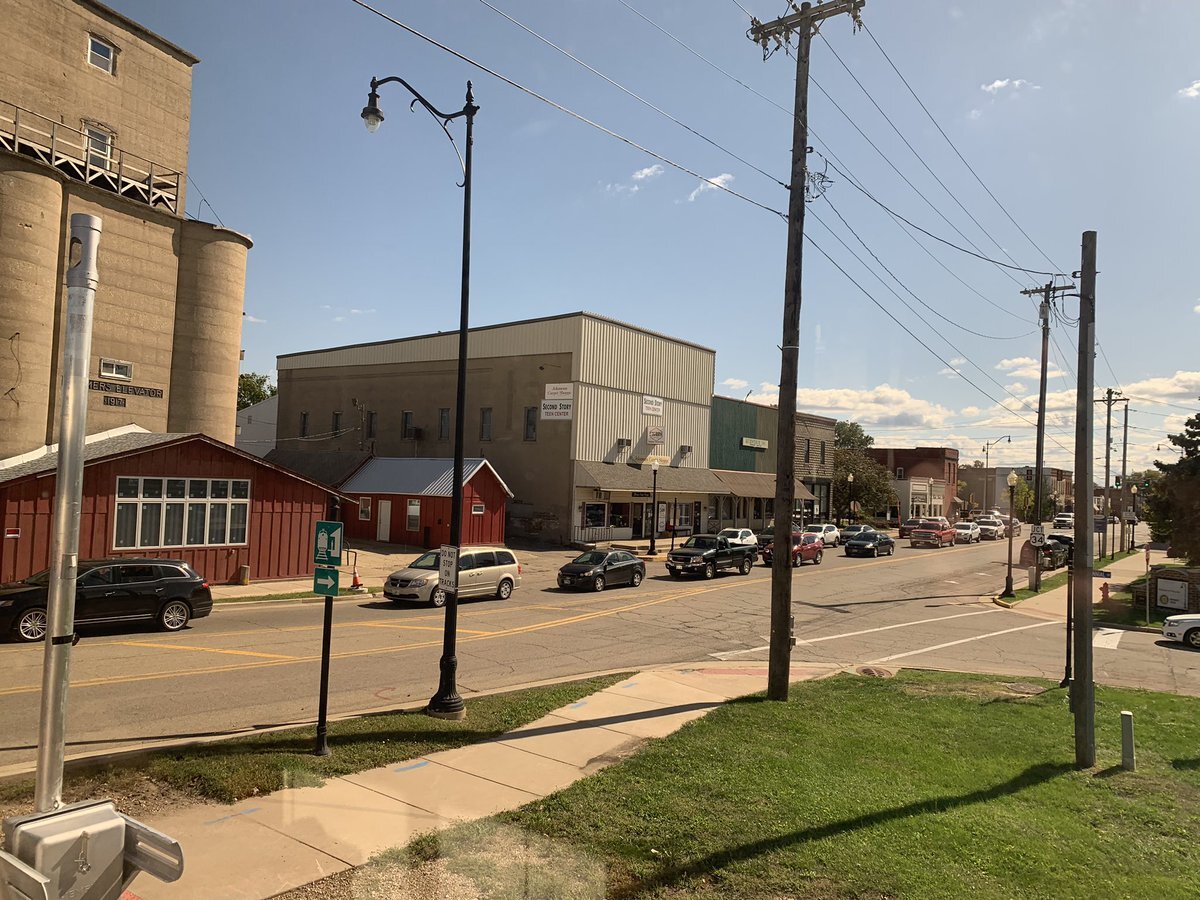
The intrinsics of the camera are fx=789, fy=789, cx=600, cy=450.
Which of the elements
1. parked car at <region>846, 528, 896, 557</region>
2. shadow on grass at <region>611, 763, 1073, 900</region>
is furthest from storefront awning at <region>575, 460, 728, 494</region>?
shadow on grass at <region>611, 763, 1073, 900</region>

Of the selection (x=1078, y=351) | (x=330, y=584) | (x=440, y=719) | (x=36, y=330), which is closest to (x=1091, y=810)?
(x=1078, y=351)

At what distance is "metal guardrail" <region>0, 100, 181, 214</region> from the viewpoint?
26.5m

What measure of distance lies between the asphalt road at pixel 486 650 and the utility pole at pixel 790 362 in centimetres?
406

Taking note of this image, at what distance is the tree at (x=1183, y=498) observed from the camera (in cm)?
2800

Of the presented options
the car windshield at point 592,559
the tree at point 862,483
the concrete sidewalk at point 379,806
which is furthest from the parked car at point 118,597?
the tree at point 862,483

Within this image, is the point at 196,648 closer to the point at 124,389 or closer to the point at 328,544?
the point at 328,544

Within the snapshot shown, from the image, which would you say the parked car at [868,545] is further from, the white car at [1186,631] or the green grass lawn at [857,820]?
the green grass lawn at [857,820]

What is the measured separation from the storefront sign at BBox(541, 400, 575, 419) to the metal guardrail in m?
19.3

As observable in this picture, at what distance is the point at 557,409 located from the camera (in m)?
42.2

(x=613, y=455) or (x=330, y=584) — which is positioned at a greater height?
(x=613, y=455)

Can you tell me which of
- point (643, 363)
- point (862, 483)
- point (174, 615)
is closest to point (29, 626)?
point (174, 615)

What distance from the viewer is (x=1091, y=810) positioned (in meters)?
7.87

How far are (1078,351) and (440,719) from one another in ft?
32.5

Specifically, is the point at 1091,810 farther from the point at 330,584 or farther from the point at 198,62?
the point at 198,62
